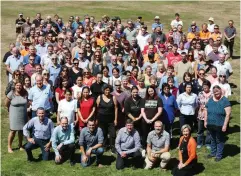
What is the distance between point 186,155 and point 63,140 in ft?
12.3

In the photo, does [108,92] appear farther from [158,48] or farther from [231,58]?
[231,58]

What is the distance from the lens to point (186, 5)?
4484 cm

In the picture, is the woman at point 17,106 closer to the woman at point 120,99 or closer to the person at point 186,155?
the woman at point 120,99

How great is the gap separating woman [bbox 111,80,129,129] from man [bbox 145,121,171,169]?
5.02 ft

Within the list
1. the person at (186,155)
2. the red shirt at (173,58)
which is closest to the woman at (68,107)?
the person at (186,155)

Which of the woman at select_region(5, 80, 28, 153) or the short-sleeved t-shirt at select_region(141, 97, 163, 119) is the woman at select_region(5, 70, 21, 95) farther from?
the short-sleeved t-shirt at select_region(141, 97, 163, 119)

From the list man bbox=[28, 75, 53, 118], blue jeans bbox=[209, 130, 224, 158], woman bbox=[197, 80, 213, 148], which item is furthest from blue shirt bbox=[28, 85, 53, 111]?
blue jeans bbox=[209, 130, 224, 158]

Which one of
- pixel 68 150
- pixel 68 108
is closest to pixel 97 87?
Answer: pixel 68 108

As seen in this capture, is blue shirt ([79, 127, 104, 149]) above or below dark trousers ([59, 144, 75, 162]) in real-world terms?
above

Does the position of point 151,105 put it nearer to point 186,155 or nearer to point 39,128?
point 186,155

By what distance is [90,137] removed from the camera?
1284cm

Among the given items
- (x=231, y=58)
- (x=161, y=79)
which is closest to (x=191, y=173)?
(x=161, y=79)

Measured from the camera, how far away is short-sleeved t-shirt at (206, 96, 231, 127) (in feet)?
41.8

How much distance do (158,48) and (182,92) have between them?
441 cm
